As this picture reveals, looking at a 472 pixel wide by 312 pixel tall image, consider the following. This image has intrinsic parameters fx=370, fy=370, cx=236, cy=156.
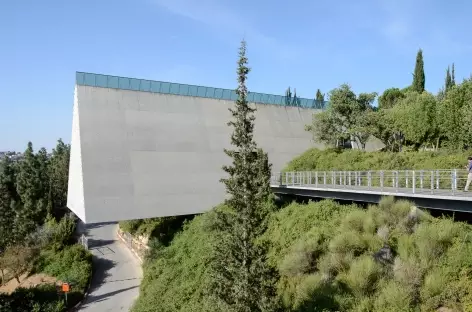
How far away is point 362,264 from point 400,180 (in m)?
9.13

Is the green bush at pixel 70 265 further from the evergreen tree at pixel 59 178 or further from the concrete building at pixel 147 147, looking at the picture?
the evergreen tree at pixel 59 178

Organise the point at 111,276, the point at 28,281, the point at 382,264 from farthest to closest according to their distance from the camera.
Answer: the point at 28,281 → the point at 111,276 → the point at 382,264

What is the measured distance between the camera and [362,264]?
1150 cm

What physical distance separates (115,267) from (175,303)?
39.1 feet

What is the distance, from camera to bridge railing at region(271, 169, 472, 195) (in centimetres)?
1416

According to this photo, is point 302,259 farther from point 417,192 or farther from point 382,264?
point 417,192

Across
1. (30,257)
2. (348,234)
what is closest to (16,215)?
(30,257)

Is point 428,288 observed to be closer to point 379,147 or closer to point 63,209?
point 379,147

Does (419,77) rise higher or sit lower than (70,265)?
higher

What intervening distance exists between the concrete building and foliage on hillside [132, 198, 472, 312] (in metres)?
8.23

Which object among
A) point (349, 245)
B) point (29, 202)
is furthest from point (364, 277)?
point (29, 202)

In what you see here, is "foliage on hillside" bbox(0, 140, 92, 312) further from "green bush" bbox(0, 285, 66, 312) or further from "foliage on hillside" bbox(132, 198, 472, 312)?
"foliage on hillside" bbox(132, 198, 472, 312)

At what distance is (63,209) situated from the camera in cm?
4941

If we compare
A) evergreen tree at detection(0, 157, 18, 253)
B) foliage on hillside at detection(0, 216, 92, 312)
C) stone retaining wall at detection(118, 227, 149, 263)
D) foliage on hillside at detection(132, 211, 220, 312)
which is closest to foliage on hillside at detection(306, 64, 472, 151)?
foliage on hillside at detection(132, 211, 220, 312)
